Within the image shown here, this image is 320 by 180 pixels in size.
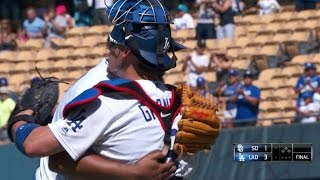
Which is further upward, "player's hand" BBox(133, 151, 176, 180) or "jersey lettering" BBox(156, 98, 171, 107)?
"jersey lettering" BBox(156, 98, 171, 107)

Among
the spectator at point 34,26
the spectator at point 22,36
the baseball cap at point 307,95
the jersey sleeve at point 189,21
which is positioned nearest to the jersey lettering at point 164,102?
the baseball cap at point 307,95

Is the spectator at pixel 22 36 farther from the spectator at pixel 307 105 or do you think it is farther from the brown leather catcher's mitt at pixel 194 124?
the brown leather catcher's mitt at pixel 194 124

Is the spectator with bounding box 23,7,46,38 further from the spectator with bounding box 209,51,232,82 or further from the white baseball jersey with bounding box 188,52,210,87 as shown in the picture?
the spectator with bounding box 209,51,232,82

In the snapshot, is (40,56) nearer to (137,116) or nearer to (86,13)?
(86,13)

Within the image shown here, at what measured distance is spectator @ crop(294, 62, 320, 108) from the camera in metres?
11.9

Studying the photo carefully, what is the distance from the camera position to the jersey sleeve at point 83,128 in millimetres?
3564

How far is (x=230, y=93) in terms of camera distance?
1261 centimetres

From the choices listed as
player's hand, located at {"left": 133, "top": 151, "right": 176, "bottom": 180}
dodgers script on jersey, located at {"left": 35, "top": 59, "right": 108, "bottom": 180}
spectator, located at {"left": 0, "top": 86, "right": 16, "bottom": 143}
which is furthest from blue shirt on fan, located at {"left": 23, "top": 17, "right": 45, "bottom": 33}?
player's hand, located at {"left": 133, "top": 151, "right": 176, "bottom": 180}

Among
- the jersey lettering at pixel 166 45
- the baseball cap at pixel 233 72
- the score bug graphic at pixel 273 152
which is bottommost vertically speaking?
the baseball cap at pixel 233 72

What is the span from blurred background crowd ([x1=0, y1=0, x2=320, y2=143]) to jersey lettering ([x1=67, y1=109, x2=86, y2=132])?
5279 millimetres

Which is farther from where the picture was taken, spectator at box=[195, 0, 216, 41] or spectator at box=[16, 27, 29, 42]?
spectator at box=[16, 27, 29, 42]

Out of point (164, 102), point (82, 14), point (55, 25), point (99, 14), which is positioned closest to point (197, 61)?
point (99, 14)

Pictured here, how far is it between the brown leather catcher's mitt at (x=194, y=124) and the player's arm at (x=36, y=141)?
17.2 inches

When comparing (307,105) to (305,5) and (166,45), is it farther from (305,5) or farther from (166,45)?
(166,45)
